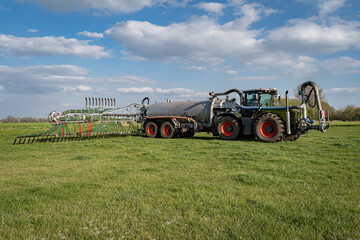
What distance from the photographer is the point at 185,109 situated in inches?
712

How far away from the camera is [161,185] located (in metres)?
5.84

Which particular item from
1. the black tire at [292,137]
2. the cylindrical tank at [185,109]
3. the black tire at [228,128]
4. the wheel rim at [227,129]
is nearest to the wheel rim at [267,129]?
the black tire at [292,137]

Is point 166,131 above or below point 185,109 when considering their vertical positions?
below

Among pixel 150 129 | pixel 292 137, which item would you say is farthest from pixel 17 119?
pixel 292 137

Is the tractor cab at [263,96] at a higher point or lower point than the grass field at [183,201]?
higher

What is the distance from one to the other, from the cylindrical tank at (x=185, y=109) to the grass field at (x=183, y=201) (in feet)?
29.9

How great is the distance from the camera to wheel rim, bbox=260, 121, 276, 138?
46.6 feet

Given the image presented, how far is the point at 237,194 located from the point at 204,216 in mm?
1210

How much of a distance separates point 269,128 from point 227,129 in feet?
7.76

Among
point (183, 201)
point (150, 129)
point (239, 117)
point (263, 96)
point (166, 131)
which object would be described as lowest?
point (183, 201)

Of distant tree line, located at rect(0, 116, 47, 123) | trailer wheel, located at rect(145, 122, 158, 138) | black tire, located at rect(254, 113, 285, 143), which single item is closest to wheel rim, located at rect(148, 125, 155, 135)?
trailer wheel, located at rect(145, 122, 158, 138)

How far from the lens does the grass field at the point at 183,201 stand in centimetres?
371

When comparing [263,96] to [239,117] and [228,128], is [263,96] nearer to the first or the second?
[239,117]

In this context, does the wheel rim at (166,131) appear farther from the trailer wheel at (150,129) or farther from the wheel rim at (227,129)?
the wheel rim at (227,129)
